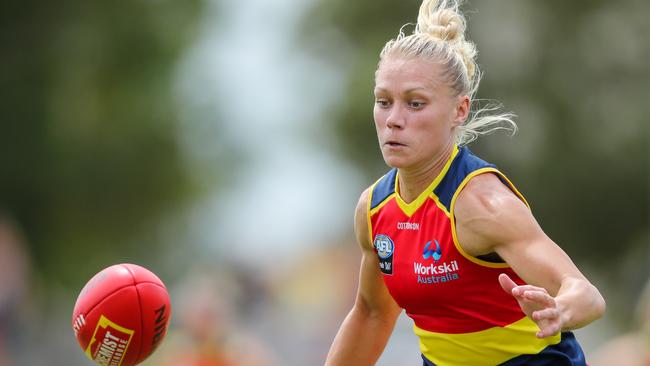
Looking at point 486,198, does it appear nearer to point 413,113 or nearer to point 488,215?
point 488,215

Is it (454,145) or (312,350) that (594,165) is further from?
(454,145)

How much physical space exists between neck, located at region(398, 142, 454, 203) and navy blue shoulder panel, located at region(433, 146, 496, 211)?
0.07 m

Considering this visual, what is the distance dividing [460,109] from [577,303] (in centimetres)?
136

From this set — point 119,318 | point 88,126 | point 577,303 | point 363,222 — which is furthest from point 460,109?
point 88,126

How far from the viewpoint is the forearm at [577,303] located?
4.51 meters

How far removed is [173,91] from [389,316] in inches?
647

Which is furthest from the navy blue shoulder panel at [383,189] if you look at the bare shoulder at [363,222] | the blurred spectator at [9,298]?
the blurred spectator at [9,298]

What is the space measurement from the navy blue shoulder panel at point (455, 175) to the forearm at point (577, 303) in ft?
2.57

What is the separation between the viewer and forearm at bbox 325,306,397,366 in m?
6.04

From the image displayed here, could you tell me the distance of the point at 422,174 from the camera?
5.50m

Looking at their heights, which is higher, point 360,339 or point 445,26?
point 445,26

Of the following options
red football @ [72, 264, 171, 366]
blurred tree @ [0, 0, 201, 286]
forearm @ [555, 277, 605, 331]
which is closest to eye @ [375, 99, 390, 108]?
forearm @ [555, 277, 605, 331]

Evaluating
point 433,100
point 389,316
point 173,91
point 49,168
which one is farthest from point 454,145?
point 173,91

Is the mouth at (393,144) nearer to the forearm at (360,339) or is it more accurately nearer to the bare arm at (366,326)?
the bare arm at (366,326)
